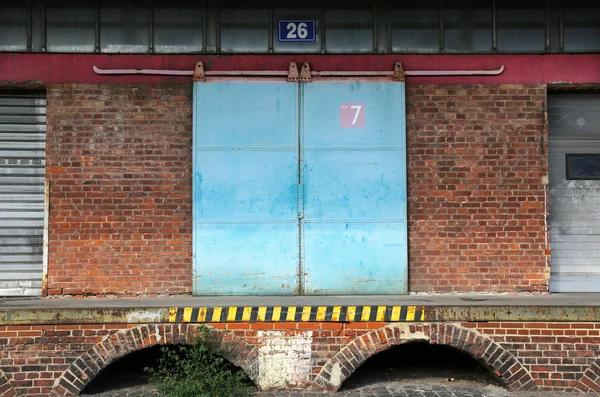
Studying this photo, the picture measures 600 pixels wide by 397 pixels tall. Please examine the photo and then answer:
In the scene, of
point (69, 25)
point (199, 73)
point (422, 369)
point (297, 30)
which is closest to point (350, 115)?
point (297, 30)

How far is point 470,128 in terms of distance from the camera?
8984 millimetres

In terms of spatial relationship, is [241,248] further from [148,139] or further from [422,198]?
[422,198]

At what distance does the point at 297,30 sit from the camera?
9031 mm

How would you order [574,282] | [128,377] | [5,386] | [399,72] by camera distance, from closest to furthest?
[5,386] → [128,377] → [399,72] → [574,282]

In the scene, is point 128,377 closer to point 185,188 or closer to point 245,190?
point 185,188

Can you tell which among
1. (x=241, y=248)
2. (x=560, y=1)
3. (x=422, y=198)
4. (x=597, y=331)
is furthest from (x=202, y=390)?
(x=560, y=1)

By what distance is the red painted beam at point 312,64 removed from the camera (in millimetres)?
8930

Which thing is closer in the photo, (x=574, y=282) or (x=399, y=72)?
(x=399, y=72)

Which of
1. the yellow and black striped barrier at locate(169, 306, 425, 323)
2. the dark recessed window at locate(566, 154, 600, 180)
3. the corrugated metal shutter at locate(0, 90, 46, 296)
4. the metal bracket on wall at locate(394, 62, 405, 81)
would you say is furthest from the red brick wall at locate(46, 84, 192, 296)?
the dark recessed window at locate(566, 154, 600, 180)

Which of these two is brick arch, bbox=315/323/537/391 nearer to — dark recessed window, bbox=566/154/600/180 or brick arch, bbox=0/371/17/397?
dark recessed window, bbox=566/154/600/180

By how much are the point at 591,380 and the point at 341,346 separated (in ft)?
9.38

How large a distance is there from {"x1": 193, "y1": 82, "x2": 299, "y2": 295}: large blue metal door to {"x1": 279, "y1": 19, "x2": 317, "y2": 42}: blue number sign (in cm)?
74

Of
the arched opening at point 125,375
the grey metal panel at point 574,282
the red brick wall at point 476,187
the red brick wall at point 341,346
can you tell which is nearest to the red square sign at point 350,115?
the red brick wall at point 476,187

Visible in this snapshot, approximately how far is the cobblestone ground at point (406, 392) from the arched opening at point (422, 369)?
11cm
